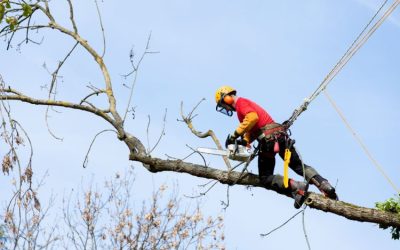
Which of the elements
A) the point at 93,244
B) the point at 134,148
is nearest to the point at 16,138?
the point at 134,148

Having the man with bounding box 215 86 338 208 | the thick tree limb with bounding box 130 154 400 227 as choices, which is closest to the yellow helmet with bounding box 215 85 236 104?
the man with bounding box 215 86 338 208

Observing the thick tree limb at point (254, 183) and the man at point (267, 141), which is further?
the man at point (267, 141)

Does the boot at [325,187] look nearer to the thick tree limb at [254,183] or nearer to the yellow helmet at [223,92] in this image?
the thick tree limb at [254,183]

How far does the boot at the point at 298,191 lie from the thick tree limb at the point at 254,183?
6 cm

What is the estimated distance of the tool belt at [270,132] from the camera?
23.0 feet

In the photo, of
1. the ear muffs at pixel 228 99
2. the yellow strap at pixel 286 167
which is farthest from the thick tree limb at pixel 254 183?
the ear muffs at pixel 228 99

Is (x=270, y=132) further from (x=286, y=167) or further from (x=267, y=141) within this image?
(x=286, y=167)

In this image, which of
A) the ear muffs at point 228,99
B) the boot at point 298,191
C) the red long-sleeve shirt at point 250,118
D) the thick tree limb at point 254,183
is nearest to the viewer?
the thick tree limb at point 254,183

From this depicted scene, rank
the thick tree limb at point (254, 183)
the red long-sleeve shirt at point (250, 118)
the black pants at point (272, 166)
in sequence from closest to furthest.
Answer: the thick tree limb at point (254, 183)
the black pants at point (272, 166)
the red long-sleeve shirt at point (250, 118)

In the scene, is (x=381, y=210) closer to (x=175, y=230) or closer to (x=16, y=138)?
(x=16, y=138)

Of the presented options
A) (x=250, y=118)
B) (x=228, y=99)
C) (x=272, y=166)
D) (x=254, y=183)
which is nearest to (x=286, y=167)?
(x=272, y=166)

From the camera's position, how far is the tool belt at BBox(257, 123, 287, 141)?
7016mm

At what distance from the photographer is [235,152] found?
7020 millimetres

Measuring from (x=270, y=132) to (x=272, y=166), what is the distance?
35 cm
